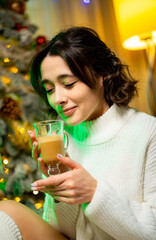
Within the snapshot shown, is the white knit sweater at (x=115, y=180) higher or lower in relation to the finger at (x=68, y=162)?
lower

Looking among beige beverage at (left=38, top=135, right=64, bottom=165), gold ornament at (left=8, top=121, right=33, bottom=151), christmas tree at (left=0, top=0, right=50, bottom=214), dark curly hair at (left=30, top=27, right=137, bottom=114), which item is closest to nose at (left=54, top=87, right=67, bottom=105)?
dark curly hair at (left=30, top=27, right=137, bottom=114)

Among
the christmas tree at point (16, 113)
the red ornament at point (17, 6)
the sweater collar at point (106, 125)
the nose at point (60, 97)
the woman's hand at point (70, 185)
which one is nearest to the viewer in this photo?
the woman's hand at point (70, 185)

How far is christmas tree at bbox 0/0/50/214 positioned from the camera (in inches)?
89.8

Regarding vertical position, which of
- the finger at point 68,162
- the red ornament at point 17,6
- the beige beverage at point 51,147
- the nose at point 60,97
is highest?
the red ornament at point 17,6

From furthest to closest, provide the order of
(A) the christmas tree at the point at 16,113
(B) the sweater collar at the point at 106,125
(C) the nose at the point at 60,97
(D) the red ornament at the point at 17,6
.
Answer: (D) the red ornament at the point at 17,6 → (A) the christmas tree at the point at 16,113 → (B) the sweater collar at the point at 106,125 → (C) the nose at the point at 60,97

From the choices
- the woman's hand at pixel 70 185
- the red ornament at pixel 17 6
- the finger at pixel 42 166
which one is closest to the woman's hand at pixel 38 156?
the finger at pixel 42 166

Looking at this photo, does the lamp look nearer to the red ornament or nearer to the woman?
the red ornament

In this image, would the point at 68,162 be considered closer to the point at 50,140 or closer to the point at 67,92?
the point at 50,140

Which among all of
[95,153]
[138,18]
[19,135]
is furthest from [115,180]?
[138,18]

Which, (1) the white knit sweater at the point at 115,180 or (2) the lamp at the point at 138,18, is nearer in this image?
(1) the white knit sweater at the point at 115,180

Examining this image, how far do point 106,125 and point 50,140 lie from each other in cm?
45

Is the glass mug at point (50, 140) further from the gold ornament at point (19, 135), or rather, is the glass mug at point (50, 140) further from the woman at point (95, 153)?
the gold ornament at point (19, 135)

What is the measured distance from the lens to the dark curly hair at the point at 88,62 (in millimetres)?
1291

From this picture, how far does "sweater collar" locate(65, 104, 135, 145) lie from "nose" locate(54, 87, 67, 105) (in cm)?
27
